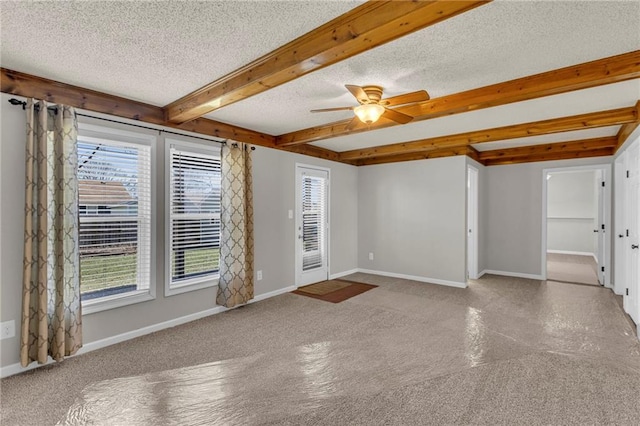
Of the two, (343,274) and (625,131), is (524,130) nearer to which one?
(625,131)

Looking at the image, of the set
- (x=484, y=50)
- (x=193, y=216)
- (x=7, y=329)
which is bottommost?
(x=7, y=329)

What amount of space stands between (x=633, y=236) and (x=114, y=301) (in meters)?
5.68

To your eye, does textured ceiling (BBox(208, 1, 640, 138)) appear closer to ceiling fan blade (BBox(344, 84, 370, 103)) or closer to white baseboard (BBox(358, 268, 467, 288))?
ceiling fan blade (BBox(344, 84, 370, 103))

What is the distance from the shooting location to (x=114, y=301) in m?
3.12

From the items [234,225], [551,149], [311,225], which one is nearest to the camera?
[234,225]

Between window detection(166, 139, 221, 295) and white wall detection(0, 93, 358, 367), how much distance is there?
118mm

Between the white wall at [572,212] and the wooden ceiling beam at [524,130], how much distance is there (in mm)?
5813

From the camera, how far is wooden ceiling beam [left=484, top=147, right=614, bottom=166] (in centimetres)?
534

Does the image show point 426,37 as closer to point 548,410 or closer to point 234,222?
point 548,410

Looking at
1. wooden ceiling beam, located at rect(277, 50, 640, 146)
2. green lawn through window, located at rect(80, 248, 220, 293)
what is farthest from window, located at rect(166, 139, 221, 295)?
wooden ceiling beam, located at rect(277, 50, 640, 146)

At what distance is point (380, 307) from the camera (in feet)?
14.0

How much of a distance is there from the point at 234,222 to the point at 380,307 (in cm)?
223

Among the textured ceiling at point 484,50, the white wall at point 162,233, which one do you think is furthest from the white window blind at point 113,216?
the textured ceiling at point 484,50

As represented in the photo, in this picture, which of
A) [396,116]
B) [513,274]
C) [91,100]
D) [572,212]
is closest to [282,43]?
[396,116]
